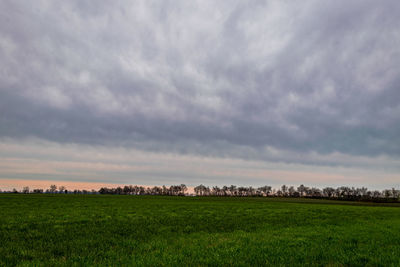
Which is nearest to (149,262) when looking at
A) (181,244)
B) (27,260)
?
(181,244)

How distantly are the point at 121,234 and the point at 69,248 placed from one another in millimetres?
4197

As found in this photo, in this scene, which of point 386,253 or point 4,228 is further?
point 4,228

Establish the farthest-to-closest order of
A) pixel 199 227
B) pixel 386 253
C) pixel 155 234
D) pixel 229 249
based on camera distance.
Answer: pixel 199 227 < pixel 155 234 < pixel 229 249 < pixel 386 253

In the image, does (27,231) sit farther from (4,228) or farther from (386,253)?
(386,253)

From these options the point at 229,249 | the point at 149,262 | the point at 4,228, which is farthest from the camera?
the point at 4,228

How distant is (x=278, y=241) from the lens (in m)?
13.0

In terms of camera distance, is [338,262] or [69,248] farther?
[69,248]

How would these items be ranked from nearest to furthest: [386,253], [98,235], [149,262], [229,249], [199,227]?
[149,262] < [386,253] < [229,249] < [98,235] < [199,227]

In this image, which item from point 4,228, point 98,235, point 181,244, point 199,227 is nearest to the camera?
point 181,244

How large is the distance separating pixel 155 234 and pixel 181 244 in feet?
11.8

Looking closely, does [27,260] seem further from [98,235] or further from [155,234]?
[155,234]

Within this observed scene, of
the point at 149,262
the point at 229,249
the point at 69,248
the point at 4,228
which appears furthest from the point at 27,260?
the point at 4,228

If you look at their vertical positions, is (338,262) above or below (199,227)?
above

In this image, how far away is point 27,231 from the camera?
15.4 metres
